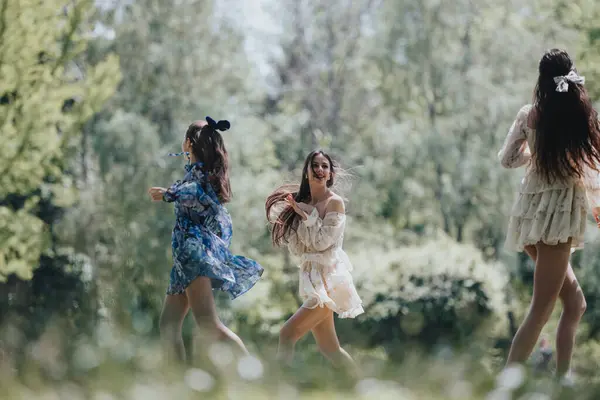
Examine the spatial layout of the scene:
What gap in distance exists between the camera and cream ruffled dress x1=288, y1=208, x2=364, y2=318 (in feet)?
21.9

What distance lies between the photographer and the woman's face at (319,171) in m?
6.83

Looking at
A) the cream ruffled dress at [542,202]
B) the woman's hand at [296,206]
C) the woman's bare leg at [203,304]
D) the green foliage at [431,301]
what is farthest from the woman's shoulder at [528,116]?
the green foliage at [431,301]

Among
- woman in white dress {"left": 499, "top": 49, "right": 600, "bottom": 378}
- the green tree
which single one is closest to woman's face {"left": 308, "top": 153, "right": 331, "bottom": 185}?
woman in white dress {"left": 499, "top": 49, "right": 600, "bottom": 378}

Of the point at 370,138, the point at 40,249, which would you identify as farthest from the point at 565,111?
the point at 370,138

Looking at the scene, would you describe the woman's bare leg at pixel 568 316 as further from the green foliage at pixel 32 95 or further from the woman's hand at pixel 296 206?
the green foliage at pixel 32 95

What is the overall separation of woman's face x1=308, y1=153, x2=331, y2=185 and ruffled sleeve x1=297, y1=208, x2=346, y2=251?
0.24 m

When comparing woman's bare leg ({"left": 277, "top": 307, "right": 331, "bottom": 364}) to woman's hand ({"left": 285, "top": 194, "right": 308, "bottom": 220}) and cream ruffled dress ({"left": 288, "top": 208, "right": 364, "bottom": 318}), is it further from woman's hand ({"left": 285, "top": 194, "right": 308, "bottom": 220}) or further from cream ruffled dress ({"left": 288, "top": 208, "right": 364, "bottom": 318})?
woman's hand ({"left": 285, "top": 194, "right": 308, "bottom": 220})

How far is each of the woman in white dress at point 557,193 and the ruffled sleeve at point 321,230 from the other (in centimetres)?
127

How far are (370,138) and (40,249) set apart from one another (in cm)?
1386

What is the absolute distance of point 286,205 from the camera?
7.00 meters

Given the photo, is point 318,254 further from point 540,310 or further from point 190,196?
point 540,310

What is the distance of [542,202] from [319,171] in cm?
168

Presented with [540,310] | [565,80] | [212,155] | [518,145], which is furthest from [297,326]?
[565,80]

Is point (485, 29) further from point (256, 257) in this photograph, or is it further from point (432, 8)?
point (256, 257)
